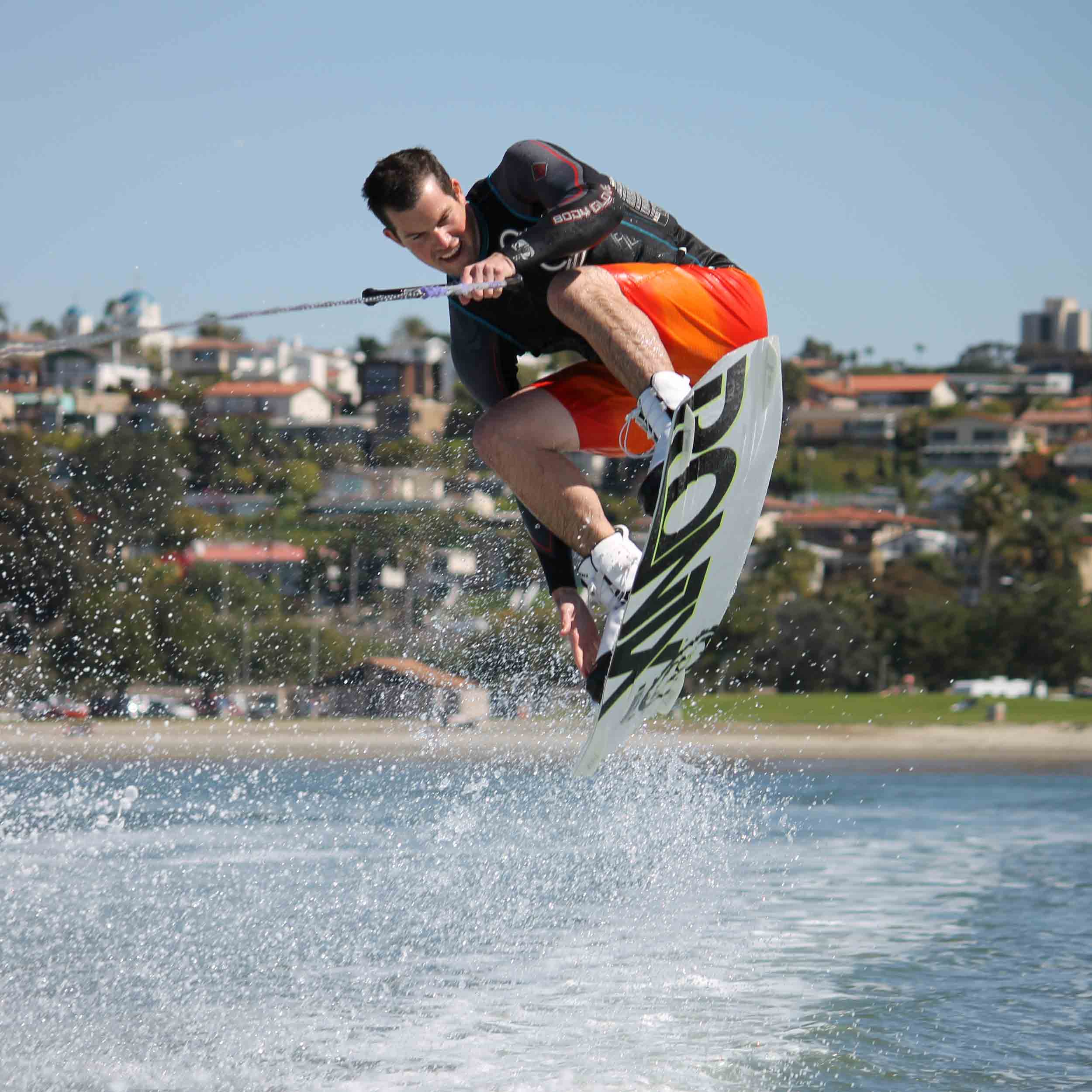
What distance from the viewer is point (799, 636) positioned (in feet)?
184

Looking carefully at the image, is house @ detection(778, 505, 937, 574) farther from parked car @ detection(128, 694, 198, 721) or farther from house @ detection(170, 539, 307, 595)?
parked car @ detection(128, 694, 198, 721)

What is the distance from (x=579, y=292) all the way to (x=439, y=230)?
52 cm

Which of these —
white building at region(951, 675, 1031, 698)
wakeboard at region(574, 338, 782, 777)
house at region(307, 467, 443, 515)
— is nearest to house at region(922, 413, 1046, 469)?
white building at region(951, 675, 1031, 698)

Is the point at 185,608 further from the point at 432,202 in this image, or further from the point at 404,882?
the point at 432,202

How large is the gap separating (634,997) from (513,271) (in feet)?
13.8

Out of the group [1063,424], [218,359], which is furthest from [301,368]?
[1063,424]

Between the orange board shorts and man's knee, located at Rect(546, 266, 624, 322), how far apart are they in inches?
5.0

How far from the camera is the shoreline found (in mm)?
32906

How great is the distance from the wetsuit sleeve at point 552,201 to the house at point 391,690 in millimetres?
31898

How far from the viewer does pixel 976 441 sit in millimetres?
106500

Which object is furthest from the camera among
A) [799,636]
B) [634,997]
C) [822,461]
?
[822,461]

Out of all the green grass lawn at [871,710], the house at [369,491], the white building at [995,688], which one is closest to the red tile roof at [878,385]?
the white building at [995,688]

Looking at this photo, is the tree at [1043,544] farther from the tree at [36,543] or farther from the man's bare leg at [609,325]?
the man's bare leg at [609,325]

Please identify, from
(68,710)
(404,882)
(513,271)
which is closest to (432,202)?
(513,271)
